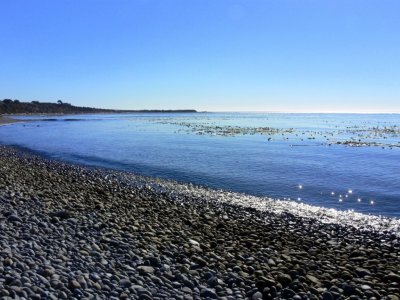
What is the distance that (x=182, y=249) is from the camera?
9922 mm

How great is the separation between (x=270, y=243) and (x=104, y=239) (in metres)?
4.97

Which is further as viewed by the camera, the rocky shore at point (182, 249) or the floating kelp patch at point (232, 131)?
the floating kelp patch at point (232, 131)

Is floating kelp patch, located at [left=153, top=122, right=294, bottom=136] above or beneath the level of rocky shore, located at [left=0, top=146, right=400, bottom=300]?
above

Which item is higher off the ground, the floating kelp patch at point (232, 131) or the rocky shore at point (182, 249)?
the floating kelp patch at point (232, 131)

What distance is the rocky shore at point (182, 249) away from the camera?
7.64 m

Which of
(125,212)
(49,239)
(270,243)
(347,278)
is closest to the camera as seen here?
(347,278)

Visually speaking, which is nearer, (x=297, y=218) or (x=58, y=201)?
(x=58, y=201)

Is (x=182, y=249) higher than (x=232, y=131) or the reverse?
the reverse

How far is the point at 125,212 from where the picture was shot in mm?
13812

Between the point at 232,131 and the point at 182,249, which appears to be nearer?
the point at 182,249

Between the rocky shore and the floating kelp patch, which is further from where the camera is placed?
the floating kelp patch

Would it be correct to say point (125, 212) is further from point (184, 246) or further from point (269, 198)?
point (269, 198)

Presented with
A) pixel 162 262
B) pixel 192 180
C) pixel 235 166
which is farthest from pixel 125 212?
pixel 235 166

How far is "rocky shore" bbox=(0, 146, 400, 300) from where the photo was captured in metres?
7.64
